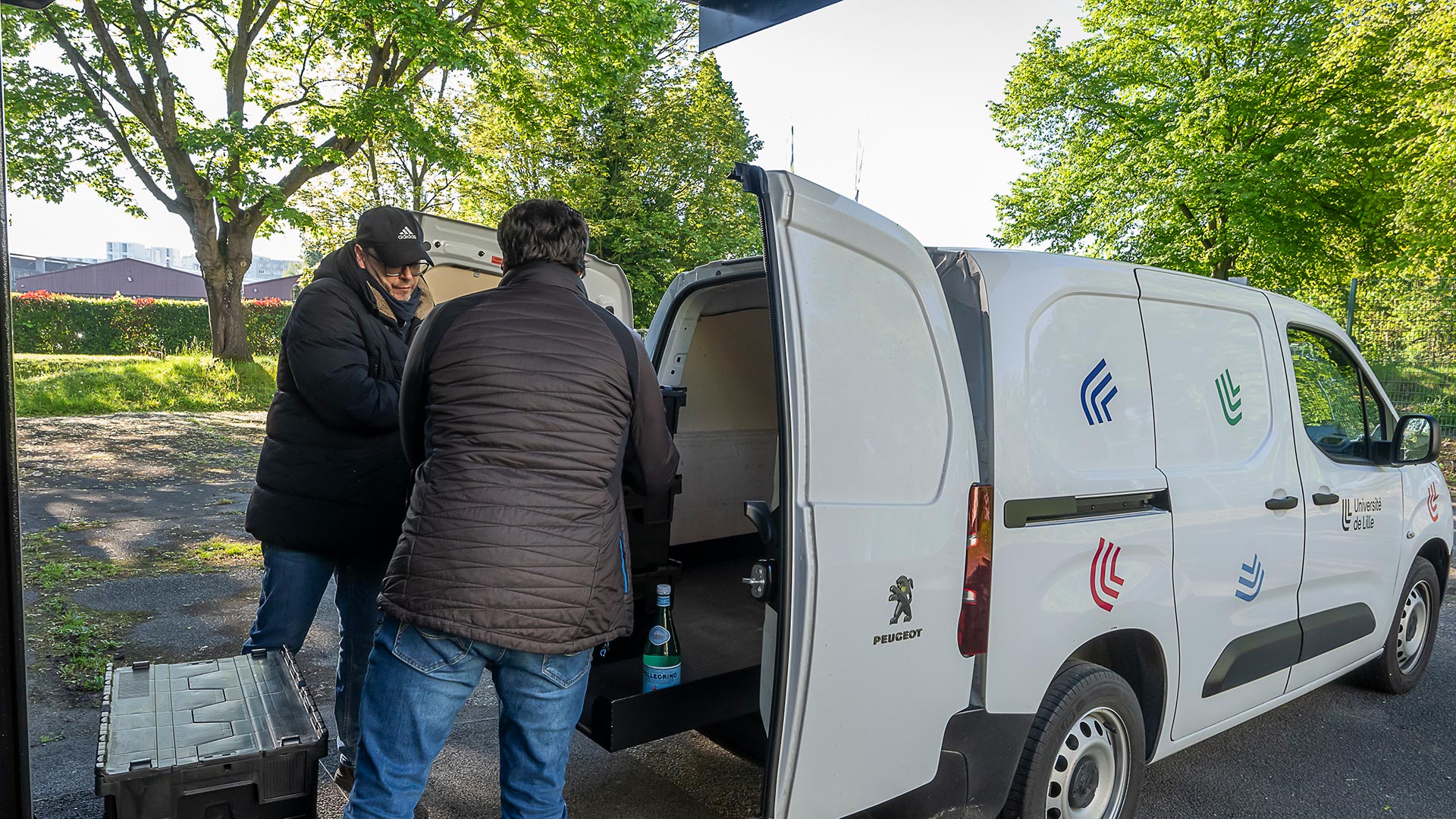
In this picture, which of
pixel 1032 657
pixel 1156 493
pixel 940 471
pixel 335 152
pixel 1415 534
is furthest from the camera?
pixel 335 152

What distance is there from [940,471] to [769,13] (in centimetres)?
248

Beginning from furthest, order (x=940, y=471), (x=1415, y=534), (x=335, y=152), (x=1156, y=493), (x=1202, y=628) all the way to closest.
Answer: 1. (x=335, y=152)
2. (x=1415, y=534)
3. (x=1202, y=628)
4. (x=1156, y=493)
5. (x=940, y=471)

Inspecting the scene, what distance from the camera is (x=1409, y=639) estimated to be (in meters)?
4.75

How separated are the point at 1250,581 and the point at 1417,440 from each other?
1.59 m

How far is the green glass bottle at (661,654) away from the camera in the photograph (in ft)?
9.03

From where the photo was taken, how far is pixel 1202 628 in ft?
10.2

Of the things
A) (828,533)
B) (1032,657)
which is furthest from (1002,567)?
(828,533)

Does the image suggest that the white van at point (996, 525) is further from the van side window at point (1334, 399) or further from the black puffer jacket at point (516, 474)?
the black puffer jacket at point (516, 474)

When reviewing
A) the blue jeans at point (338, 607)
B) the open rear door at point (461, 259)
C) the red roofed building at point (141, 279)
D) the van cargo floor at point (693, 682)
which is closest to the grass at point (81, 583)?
the blue jeans at point (338, 607)

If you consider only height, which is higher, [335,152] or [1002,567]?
[335,152]

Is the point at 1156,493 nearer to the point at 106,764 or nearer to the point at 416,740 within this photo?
the point at 416,740

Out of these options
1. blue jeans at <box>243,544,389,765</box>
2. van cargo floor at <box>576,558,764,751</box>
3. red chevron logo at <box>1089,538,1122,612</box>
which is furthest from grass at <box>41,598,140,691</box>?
red chevron logo at <box>1089,538,1122,612</box>

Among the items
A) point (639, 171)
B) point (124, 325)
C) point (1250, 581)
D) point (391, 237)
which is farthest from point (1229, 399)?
point (124, 325)

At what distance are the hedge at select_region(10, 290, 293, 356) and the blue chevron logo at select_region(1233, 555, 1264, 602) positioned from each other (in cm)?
2385
